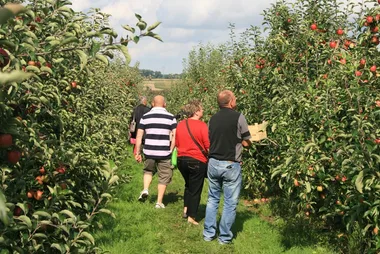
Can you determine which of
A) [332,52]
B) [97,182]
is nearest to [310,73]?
[332,52]

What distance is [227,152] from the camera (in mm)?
5348

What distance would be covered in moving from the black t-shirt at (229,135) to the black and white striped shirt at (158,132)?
1851 mm

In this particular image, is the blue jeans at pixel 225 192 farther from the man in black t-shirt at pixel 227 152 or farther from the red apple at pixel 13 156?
the red apple at pixel 13 156

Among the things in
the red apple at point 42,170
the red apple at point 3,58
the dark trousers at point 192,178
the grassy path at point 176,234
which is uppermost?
the red apple at point 3,58

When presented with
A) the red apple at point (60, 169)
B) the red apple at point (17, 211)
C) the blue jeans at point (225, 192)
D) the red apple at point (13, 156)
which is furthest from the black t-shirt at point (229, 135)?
the red apple at point (13, 156)

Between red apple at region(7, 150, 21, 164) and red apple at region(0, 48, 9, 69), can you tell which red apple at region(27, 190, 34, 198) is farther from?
red apple at region(0, 48, 9, 69)

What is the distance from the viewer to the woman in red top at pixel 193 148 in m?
6.18

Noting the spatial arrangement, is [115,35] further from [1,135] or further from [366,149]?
[366,149]

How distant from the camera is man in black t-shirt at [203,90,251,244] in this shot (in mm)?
5363

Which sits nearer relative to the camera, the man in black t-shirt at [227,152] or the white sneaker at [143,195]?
the man in black t-shirt at [227,152]

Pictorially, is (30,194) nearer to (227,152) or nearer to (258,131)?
(227,152)

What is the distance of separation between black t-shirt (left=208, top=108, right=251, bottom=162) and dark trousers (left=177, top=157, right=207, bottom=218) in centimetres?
86

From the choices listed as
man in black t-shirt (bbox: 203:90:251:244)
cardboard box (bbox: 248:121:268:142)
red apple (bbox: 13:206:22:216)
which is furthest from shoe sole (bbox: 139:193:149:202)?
red apple (bbox: 13:206:22:216)

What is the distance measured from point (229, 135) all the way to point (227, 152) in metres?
0.21
